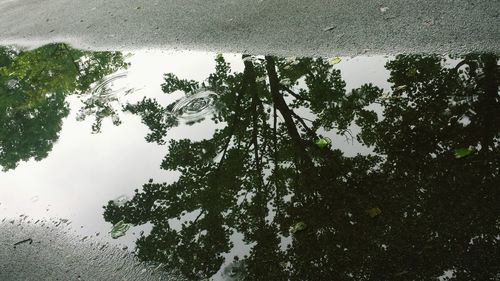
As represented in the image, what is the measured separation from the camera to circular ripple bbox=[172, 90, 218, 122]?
13.4 feet

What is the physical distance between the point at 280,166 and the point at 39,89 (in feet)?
15.5

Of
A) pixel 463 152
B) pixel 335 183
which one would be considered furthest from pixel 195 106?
pixel 463 152

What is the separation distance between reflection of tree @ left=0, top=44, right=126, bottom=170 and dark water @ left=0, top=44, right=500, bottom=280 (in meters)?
0.07

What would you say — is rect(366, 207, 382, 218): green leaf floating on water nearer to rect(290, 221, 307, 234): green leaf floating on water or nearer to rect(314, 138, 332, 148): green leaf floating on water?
rect(290, 221, 307, 234): green leaf floating on water

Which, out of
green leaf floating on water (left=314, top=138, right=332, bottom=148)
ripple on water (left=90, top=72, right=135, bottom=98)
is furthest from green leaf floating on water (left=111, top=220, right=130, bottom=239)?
ripple on water (left=90, top=72, right=135, bottom=98)

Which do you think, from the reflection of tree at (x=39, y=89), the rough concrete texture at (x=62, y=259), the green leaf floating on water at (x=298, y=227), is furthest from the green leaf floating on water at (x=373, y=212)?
the reflection of tree at (x=39, y=89)

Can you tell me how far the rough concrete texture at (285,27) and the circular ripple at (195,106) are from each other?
722 mm

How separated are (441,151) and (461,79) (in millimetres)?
952

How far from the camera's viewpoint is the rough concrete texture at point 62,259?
8.46 ft

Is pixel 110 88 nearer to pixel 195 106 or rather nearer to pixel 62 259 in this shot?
pixel 195 106

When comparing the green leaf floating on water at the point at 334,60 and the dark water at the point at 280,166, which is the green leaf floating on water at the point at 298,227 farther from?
the green leaf floating on water at the point at 334,60

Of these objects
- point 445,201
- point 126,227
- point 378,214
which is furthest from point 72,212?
point 445,201

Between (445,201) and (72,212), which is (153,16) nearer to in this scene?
(72,212)

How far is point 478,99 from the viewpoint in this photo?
10.1ft
